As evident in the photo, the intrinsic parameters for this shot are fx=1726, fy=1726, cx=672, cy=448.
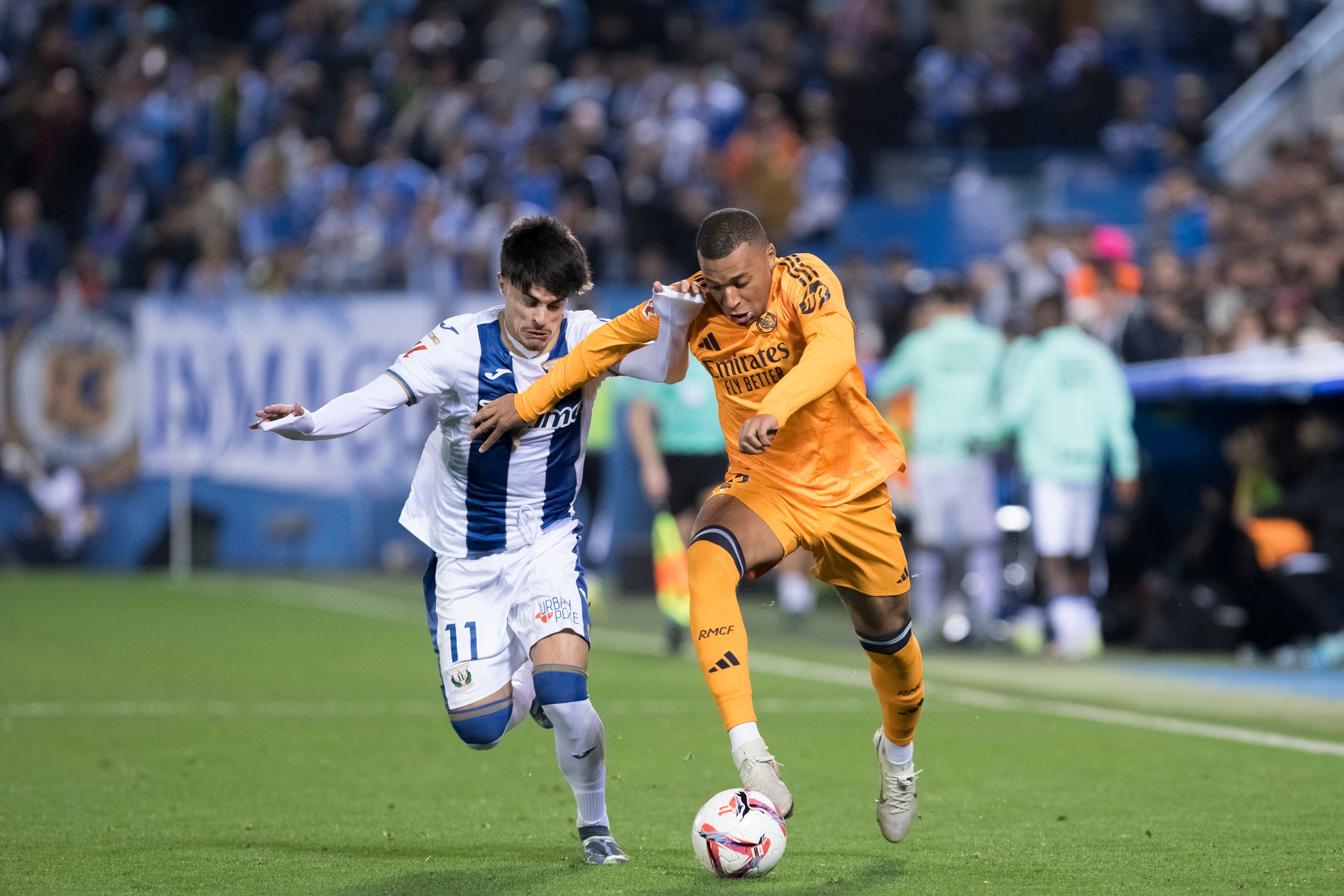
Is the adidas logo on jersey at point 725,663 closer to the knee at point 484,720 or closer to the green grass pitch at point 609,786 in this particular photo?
the green grass pitch at point 609,786

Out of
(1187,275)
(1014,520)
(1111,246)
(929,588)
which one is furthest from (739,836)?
(1111,246)

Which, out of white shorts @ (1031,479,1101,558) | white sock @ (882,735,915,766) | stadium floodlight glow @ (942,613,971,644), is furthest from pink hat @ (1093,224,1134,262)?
white sock @ (882,735,915,766)

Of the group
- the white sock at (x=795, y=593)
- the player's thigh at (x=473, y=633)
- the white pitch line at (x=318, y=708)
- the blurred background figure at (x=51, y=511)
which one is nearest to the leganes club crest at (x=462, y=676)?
the player's thigh at (x=473, y=633)

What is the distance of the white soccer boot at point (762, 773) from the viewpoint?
16.2ft

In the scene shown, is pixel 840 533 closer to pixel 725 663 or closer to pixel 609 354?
pixel 725 663

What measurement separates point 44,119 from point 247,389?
5644 millimetres

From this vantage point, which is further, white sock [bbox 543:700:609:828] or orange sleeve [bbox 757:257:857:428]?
white sock [bbox 543:700:609:828]

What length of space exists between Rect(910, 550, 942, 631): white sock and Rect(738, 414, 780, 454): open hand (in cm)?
842

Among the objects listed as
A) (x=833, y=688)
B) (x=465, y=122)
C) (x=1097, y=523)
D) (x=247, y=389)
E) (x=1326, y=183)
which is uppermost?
(x=465, y=122)

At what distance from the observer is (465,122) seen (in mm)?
20812

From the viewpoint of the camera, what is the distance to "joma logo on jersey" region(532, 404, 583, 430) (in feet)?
18.7

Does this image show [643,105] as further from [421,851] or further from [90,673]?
[421,851]

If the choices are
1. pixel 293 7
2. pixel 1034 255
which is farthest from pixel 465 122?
pixel 1034 255

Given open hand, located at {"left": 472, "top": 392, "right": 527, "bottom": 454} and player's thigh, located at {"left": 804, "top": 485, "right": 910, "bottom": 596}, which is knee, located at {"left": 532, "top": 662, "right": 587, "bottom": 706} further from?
player's thigh, located at {"left": 804, "top": 485, "right": 910, "bottom": 596}
